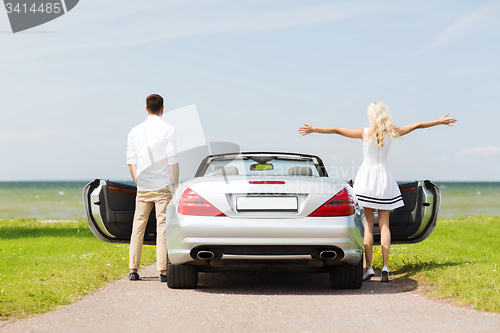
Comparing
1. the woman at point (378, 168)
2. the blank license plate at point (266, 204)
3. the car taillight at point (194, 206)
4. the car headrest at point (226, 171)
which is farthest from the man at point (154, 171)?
the woman at point (378, 168)

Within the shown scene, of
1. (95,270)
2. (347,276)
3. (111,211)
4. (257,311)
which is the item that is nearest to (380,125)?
(347,276)

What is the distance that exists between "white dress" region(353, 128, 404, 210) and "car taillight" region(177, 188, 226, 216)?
6.90 ft

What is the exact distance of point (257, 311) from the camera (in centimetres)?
456

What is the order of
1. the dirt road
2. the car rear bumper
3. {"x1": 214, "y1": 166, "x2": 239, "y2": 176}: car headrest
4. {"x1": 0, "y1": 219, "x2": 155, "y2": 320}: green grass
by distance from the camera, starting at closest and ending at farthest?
1. the dirt road
2. {"x1": 0, "y1": 219, "x2": 155, "y2": 320}: green grass
3. the car rear bumper
4. {"x1": 214, "y1": 166, "x2": 239, "y2": 176}: car headrest

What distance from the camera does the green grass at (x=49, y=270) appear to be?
4883 millimetres

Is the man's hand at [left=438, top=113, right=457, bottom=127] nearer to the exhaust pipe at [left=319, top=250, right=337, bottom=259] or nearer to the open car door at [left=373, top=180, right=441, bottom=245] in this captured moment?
the open car door at [left=373, top=180, right=441, bottom=245]

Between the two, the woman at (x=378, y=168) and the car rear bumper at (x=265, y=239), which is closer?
the car rear bumper at (x=265, y=239)

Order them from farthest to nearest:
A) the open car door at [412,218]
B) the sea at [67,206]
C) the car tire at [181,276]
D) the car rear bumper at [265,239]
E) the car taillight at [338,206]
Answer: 1. the sea at [67,206]
2. the open car door at [412,218]
3. the car tire at [181,276]
4. the car taillight at [338,206]
5. the car rear bumper at [265,239]

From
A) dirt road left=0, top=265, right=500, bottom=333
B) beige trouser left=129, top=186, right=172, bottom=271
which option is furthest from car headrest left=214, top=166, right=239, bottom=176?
dirt road left=0, top=265, right=500, bottom=333

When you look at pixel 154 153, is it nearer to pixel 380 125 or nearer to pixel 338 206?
pixel 338 206

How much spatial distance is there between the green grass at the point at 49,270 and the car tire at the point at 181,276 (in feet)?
2.99

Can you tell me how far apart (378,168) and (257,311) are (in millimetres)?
2713

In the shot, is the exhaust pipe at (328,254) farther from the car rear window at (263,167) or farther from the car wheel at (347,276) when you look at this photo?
the car rear window at (263,167)

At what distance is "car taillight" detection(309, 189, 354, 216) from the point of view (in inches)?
204
